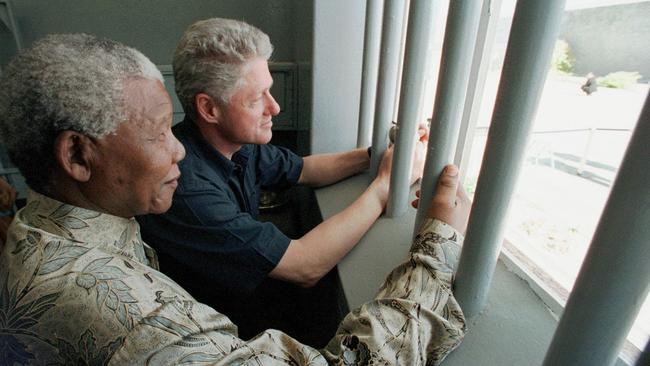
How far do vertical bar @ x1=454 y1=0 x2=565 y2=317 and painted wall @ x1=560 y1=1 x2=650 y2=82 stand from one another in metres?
0.18

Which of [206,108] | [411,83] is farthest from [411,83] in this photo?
[206,108]

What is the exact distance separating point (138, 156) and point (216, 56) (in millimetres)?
462

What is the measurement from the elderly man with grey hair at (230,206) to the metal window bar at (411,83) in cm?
16

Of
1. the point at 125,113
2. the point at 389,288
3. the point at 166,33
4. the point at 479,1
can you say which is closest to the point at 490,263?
the point at 389,288

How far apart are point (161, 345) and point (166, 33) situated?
2.14 m

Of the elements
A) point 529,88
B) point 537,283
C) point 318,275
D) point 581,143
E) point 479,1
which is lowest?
point 318,275

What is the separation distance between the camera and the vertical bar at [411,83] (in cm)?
78

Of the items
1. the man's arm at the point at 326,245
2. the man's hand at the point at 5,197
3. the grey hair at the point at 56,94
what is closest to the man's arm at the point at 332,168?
the man's arm at the point at 326,245

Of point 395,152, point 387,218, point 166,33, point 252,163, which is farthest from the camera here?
point 166,33

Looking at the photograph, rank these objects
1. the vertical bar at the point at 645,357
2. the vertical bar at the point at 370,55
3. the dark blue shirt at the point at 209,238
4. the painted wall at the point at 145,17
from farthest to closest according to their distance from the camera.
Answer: the painted wall at the point at 145,17 < the vertical bar at the point at 370,55 < the dark blue shirt at the point at 209,238 < the vertical bar at the point at 645,357

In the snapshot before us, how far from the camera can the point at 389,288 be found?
2.31 ft

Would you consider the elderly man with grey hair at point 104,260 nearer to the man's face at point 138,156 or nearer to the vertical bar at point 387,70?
the man's face at point 138,156

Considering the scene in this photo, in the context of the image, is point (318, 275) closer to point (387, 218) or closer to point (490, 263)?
point (387, 218)

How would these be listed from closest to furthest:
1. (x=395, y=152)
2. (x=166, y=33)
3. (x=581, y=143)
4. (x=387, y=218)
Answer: (x=581, y=143) < (x=395, y=152) < (x=387, y=218) < (x=166, y=33)
